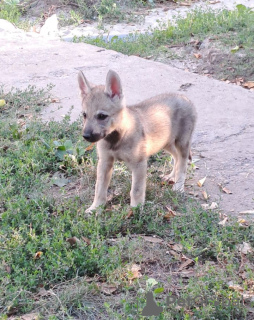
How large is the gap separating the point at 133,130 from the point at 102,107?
469 mm

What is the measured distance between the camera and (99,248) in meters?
4.20

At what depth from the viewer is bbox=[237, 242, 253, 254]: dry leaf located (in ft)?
14.1

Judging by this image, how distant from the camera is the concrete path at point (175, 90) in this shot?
5.82 metres

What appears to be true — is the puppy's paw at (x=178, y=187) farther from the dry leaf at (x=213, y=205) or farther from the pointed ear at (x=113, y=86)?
the pointed ear at (x=113, y=86)

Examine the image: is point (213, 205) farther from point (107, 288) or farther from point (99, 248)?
point (107, 288)

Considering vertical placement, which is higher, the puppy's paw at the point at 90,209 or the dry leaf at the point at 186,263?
the dry leaf at the point at 186,263

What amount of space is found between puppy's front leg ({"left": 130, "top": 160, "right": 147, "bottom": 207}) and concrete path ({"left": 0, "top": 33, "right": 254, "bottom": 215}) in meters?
0.82

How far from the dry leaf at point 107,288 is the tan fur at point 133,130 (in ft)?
4.02

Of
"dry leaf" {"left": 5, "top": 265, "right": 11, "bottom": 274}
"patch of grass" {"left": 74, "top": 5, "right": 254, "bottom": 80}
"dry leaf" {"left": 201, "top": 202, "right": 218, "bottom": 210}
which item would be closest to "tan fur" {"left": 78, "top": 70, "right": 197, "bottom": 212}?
"dry leaf" {"left": 201, "top": 202, "right": 218, "bottom": 210}

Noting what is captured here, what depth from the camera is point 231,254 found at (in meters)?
4.12

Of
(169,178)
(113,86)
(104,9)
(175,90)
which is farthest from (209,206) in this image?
(104,9)

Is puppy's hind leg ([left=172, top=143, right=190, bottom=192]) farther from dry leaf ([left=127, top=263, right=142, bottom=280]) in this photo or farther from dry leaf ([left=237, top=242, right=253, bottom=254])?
dry leaf ([left=127, top=263, right=142, bottom=280])

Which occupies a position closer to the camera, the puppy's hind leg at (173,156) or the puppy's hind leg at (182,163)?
the puppy's hind leg at (182,163)

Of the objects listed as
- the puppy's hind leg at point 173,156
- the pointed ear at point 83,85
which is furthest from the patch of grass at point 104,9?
the pointed ear at point 83,85
